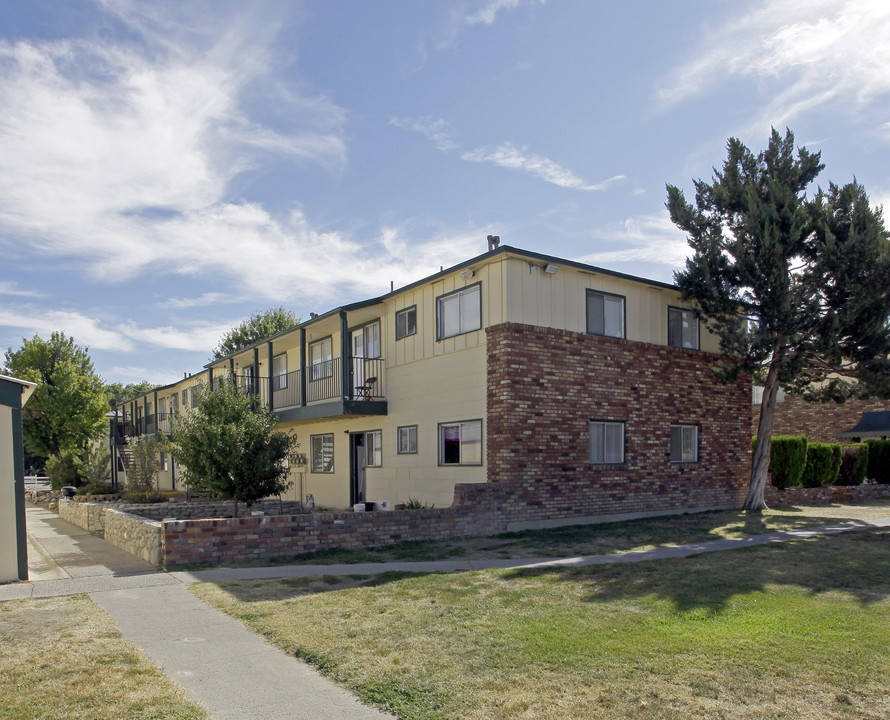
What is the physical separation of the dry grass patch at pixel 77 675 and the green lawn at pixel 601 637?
1269mm

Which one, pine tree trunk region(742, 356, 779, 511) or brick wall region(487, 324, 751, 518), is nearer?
brick wall region(487, 324, 751, 518)

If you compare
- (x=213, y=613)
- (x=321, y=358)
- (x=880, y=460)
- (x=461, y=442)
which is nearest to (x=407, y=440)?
(x=461, y=442)

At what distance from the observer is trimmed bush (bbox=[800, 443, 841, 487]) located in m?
22.5

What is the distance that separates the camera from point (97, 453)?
1198 inches

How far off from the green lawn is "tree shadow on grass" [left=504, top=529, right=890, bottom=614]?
0.13 feet

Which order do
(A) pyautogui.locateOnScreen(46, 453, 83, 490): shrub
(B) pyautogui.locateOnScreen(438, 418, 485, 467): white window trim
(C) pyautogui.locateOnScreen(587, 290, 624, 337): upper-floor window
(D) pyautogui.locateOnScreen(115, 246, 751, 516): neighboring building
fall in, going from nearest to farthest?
1. (D) pyautogui.locateOnScreen(115, 246, 751, 516): neighboring building
2. (B) pyautogui.locateOnScreen(438, 418, 485, 467): white window trim
3. (C) pyautogui.locateOnScreen(587, 290, 624, 337): upper-floor window
4. (A) pyautogui.locateOnScreen(46, 453, 83, 490): shrub

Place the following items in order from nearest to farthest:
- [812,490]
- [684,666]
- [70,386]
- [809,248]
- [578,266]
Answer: [684,666], [578,266], [809,248], [812,490], [70,386]

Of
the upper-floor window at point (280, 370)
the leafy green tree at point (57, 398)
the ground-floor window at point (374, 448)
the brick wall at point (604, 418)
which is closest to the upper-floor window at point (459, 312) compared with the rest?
the brick wall at point (604, 418)

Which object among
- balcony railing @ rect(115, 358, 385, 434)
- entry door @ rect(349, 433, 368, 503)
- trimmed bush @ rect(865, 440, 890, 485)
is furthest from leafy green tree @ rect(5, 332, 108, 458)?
trimmed bush @ rect(865, 440, 890, 485)

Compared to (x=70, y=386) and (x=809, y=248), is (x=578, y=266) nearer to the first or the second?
(x=809, y=248)

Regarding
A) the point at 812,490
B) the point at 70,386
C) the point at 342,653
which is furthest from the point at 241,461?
the point at 70,386

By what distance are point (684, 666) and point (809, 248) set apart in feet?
47.9

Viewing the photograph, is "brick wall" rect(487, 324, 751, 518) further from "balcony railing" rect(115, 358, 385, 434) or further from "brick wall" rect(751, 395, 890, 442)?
"brick wall" rect(751, 395, 890, 442)

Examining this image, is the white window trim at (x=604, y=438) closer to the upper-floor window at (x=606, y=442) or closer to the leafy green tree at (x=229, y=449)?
the upper-floor window at (x=606, y=442)
